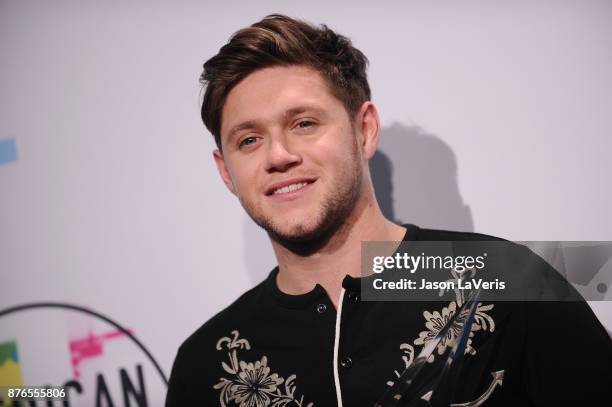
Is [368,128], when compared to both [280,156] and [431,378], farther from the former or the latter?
[431,378]

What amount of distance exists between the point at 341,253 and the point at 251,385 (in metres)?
0.46

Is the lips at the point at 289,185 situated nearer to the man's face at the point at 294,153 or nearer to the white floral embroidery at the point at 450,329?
the man's face at the point at 294,153

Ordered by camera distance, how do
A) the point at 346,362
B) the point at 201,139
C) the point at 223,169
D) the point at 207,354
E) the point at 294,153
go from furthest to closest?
the point at 201,139 → the point at 223,169 → the point at 207,354 → the point at 294,153 → the point at 346,362

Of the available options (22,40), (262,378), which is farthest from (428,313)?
(22,40)

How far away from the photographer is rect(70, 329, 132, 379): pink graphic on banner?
1792 millimetres

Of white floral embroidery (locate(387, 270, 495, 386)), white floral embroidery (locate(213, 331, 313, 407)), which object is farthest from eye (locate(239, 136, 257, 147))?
white floral embroidery (locate(387, 270, 495, 386))

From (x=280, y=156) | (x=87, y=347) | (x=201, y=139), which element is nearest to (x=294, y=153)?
(x=280, y=156)

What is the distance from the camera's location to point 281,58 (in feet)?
4.55

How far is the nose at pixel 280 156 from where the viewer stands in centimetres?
132

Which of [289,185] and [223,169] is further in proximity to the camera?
[223,169]

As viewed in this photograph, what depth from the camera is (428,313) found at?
51.1 inches

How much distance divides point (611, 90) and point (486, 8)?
50cm

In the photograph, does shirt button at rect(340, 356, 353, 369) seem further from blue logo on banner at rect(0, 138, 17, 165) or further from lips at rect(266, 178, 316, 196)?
blue logo on banner at rect(0, 138, 17, 165)

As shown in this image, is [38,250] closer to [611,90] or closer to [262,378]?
A: [262,378]
